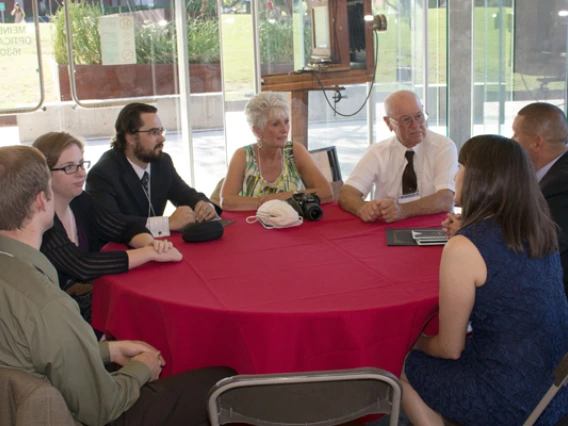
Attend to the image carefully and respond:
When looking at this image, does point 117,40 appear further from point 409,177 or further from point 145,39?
point 409,177

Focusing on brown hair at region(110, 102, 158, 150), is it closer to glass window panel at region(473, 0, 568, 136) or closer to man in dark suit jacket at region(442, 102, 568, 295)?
man in dark suit jacket at region(442, 102, 568, 295)

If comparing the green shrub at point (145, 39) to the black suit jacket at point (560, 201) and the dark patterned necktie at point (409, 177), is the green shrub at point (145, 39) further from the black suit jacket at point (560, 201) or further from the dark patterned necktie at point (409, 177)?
the black suit jacket at point (560, 201)

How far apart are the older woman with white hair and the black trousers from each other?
6.08 ft

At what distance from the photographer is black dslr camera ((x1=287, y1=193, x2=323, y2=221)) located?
125 inches

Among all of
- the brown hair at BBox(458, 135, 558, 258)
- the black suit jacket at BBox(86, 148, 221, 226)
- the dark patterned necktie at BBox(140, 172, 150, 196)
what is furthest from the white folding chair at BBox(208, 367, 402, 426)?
the dark patterned necktie at BBox(140, 172, 150, 196)

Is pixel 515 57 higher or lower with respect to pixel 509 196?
higher

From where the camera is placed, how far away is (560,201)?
8.78ft

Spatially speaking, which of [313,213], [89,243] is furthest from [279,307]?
[89,243]

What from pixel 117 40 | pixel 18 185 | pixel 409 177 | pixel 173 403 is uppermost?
pixel 117 40

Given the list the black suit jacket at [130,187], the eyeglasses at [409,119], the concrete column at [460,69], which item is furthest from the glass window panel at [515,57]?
the black suit jacket at [130,187]

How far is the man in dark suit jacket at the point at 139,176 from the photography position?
11.2 feet

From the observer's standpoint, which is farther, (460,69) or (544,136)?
(460,69)

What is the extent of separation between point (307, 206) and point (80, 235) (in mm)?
1026

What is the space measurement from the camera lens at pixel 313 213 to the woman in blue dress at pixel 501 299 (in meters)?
1.18
